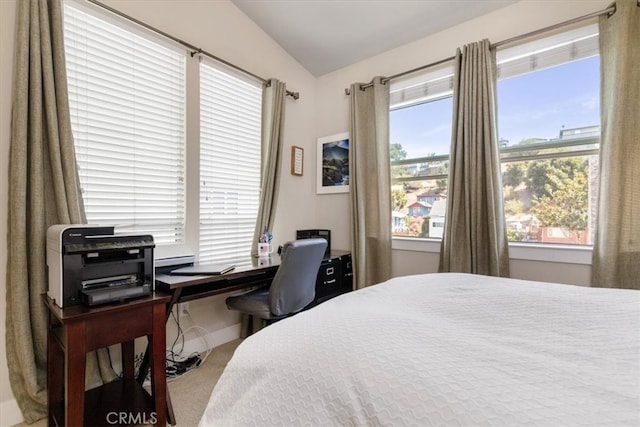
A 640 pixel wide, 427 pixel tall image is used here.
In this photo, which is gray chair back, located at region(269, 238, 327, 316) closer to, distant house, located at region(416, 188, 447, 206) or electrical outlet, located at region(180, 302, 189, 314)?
electrical outlet, located at region(180, 302, 189, 314)

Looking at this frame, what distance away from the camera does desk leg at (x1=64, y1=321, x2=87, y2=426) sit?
1.23 meters

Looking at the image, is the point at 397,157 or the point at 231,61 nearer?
the point at 231,61

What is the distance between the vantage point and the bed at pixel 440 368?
57 centimetres

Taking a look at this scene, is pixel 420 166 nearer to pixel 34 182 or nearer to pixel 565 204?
pixel 565 204

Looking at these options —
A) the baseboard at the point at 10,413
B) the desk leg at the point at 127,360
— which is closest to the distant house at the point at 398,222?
the desk leg at the point at 127,360

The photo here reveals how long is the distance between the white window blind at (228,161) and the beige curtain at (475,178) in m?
1.72

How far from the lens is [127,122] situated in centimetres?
198

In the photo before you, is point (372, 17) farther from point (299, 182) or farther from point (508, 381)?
point (508, 381)

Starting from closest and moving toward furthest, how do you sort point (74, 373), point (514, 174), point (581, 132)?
point (74, 373) < point (581, 132) < point (514, 174)

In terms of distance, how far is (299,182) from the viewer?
3225mm

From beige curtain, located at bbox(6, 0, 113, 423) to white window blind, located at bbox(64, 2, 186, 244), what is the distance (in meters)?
0.18

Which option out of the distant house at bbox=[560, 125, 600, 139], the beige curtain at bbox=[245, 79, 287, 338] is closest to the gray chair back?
the beige curtain at bbox=[245, 79, 287, 338]

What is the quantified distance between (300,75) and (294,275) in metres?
2.30

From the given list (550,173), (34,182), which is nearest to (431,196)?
(550,173)
